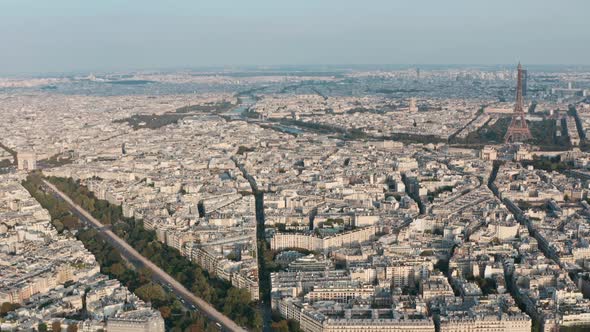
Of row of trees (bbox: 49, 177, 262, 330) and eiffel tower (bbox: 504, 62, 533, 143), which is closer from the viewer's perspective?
row of trees (bbox: 49, 177, 262, 330)

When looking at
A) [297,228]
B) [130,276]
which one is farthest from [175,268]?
[297,228]

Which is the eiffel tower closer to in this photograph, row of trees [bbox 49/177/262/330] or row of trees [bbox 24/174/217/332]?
row of trees [bbox 49/177/262/330]

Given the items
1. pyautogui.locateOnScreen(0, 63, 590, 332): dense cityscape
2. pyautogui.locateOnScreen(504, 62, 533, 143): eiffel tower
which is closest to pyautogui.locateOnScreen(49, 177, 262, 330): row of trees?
pyautogui.locateOnScreen(0, 63, 590, 332): dense cityscape

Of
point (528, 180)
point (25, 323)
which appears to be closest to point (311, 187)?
point (528, 180)

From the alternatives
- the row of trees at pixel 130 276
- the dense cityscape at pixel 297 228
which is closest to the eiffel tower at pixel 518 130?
the dense cityscape at pixel 297 228

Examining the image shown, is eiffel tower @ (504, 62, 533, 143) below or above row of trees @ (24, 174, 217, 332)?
above

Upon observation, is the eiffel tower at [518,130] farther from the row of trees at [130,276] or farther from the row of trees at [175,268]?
the row of trees at [130,276]

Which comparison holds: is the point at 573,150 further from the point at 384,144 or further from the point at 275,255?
the point at 275,255
